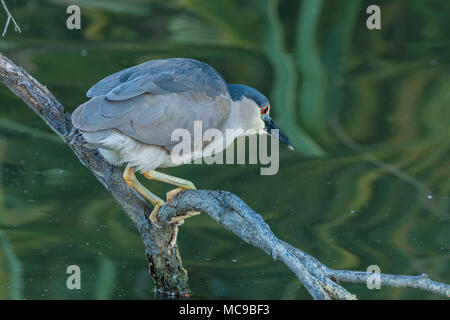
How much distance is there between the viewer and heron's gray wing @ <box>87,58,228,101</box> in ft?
15.7

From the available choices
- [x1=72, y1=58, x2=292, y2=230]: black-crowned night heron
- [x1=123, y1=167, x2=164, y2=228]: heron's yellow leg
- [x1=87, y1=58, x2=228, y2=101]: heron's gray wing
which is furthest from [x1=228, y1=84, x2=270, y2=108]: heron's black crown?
[x1=123, y1=167, x2=164, y2=228]: heron's yellow leg

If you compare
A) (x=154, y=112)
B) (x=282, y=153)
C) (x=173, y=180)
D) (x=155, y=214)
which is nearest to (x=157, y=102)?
(x=154, y=112)

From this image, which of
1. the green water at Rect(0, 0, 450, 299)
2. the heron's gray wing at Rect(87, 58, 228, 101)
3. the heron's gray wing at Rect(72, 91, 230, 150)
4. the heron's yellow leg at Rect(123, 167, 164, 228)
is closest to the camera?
the heron's gray wing at Rect(72, 91, 230, 150)

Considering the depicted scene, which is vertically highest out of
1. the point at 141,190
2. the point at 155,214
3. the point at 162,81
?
the point at 162,81

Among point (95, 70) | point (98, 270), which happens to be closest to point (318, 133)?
point (95, 70)

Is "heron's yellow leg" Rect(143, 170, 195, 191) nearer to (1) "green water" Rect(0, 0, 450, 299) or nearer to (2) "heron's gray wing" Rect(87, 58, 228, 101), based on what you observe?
(2) "heron's gray wing" Rect(87, 58, 228, 101)

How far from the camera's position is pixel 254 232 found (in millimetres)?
4223

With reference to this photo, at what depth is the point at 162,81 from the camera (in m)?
4.89

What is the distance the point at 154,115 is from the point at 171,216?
66 cm

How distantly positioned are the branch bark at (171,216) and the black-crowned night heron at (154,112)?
0.16 m

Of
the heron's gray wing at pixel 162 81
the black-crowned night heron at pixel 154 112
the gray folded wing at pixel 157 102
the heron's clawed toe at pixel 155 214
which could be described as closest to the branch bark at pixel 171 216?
the heron's clawed toe at pixel 155 214

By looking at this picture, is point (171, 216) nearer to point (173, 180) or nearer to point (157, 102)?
point (173, 180)

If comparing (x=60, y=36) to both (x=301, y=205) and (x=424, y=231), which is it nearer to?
(x=301, y=205)

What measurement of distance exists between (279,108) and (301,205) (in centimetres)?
262
